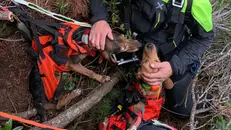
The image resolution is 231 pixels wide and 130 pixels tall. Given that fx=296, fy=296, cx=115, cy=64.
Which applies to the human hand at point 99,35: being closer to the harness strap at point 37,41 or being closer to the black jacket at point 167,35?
the black jacket at point 167,35

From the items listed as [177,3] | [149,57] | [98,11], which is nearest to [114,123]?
[149,57]

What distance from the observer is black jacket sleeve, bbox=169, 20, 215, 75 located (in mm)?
3026

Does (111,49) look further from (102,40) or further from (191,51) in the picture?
(191,51)

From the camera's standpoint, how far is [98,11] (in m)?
3.08

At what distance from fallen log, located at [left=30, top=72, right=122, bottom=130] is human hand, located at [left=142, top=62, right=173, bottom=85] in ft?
2.00

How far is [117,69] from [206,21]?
45.8 inches

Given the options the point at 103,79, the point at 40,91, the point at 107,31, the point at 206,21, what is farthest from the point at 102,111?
the point at 206,21

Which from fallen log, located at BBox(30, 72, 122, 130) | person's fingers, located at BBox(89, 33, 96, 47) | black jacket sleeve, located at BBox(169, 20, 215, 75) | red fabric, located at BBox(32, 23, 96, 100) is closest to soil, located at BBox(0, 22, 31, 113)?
red fabric, located at BBox(32, 23, 96, 100)

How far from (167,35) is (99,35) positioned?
755 mm

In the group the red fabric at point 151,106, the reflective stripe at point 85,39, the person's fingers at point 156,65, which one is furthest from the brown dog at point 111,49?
the red fabric at point 151,106

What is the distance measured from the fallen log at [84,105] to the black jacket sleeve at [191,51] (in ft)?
2.46

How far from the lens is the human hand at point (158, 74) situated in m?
2.81

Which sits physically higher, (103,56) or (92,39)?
Answer: (92,39)

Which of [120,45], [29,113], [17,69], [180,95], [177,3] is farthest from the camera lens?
[180,95]
